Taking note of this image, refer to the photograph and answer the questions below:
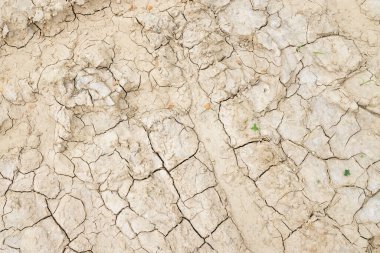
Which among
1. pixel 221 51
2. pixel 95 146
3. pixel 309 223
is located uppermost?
pixel 221 51

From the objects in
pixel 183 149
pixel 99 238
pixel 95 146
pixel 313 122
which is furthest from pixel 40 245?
pixel 313 122

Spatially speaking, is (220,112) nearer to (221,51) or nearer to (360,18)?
(221,51)

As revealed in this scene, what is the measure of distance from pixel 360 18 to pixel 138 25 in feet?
5.90

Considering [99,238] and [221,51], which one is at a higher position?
[221,51]

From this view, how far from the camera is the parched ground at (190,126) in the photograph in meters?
2.63

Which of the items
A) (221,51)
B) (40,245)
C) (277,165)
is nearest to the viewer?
(40,245)

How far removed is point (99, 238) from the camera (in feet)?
8.58

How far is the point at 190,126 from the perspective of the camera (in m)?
2.87

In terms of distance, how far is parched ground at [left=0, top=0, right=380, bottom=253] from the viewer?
263 cm

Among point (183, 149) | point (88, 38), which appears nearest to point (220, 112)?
point (183, 149)

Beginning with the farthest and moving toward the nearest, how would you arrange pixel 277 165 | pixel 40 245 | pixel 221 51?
pixel 221 51, pixel 277 165, pixel 40 245

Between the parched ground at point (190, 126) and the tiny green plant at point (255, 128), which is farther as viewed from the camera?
the tiny green plant at point (255, 128)

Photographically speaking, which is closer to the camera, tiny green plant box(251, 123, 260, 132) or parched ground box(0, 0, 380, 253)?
parched ground box(0, 0, 380, 253)

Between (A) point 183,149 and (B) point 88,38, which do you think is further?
(B) point 88,38
